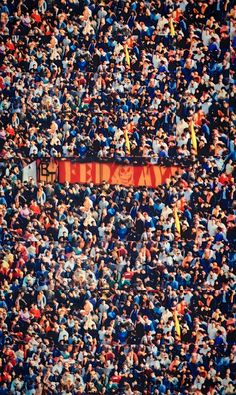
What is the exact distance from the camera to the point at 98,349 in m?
2.34

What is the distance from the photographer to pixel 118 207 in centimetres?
236

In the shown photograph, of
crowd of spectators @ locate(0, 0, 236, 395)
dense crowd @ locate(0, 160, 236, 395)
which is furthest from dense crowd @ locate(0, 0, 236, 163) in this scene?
dense crowd @ locate(0, 160, 236, 395)

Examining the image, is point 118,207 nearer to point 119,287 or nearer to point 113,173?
point 113,173

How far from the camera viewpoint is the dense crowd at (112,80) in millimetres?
2340

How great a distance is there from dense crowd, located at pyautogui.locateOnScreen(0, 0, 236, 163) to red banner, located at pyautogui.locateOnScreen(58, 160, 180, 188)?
4 centimetres

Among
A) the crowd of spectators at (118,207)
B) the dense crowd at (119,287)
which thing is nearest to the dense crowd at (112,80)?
the crowd of spectators at (118,207)

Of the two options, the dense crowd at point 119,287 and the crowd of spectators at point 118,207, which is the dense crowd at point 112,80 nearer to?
the crowd of spectators at point 118,207

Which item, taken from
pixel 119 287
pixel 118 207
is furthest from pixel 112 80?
pixel 119 287

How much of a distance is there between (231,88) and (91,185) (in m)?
0.73

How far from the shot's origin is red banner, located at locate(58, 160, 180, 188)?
236 cm

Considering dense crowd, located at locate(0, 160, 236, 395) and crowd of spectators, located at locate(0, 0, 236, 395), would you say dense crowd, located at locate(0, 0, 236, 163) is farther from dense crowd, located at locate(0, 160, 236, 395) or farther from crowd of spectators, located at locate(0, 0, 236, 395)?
dense crowd, located at locate(0, 160, 236, 395)

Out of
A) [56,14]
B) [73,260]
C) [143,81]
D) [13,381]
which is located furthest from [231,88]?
[13,381]

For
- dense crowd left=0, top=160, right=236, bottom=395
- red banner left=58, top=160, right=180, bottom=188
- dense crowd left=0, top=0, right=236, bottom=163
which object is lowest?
dense crowd left=0, top=160, right=236, bottom=395

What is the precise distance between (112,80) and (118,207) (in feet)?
1.79
